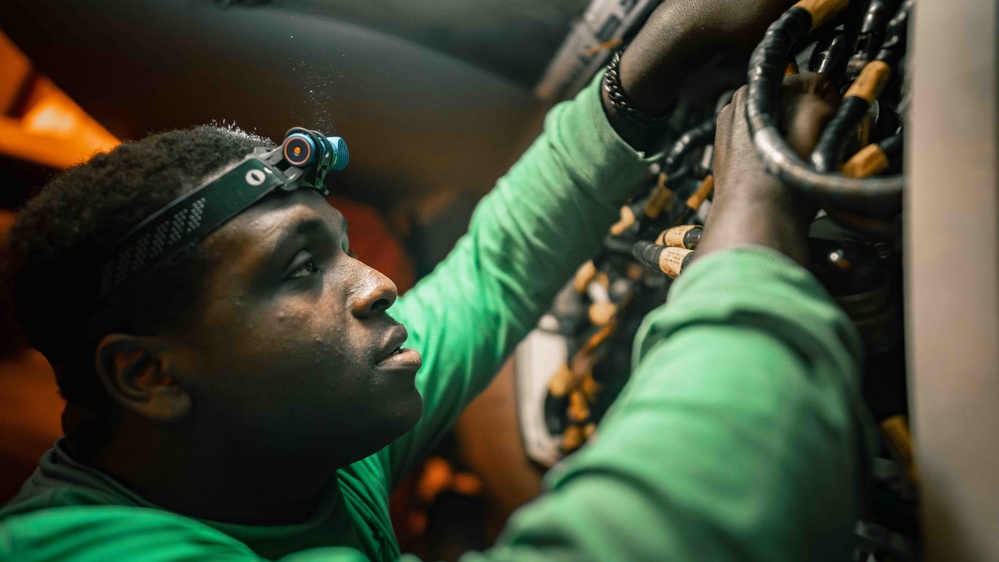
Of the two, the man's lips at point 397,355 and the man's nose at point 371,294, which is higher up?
the man's nose at point 371,294

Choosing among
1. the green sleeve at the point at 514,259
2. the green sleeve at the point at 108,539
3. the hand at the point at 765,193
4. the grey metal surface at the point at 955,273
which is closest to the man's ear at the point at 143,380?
the green sleeve at the point at 108,539

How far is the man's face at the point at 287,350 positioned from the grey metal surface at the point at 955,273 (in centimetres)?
47

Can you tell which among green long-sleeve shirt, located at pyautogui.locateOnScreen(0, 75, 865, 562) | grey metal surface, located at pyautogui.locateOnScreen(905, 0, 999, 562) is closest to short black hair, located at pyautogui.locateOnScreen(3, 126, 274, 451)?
green long-sleeve shirt, located at pyautogui.locateOnScreen(0, 75, 865, 562)

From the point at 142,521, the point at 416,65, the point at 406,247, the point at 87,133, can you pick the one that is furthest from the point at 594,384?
the point at 87,133

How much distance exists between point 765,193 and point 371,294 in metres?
0.41

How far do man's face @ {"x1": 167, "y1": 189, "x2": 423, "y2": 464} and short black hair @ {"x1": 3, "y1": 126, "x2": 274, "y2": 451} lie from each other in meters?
0.05

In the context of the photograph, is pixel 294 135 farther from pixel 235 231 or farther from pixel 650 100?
pixel 650 100

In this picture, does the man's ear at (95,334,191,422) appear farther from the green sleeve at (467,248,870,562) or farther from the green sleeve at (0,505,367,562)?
the green sleeve at (467,248,870,562)

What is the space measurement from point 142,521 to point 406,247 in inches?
26.9

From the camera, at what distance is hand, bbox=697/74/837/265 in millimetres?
430

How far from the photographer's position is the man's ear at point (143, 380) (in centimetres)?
58

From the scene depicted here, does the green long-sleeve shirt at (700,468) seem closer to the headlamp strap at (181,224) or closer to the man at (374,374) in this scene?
the man at (374,374)

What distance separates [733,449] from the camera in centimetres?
34

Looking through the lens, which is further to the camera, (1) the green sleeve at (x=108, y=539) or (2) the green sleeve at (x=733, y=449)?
(1) the green sleeve at (x=108, y=539)
